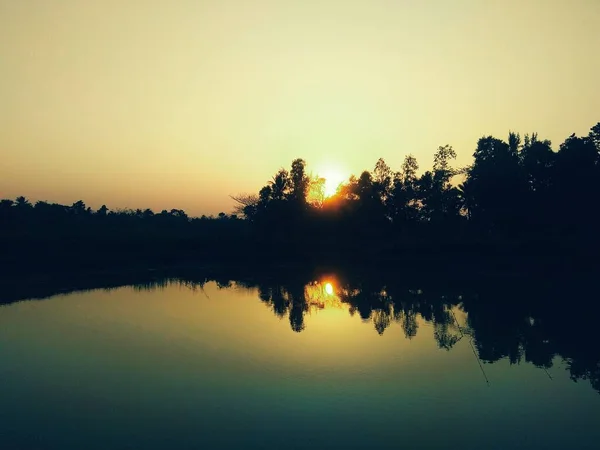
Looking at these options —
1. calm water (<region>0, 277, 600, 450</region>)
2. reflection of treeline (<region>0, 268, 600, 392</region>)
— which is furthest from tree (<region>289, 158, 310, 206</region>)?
calm water (<region>0, 277, 600, 450</region>)

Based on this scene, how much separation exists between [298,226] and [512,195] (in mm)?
31272

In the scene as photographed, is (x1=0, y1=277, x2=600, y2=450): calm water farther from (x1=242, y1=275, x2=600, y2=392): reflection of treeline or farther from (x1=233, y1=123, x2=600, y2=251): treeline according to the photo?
(x1=233, y1=123, x2=600, y2=251): treeline

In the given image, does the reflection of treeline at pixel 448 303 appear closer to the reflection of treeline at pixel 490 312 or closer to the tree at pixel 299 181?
the reflection of treeline at pixel 490 312

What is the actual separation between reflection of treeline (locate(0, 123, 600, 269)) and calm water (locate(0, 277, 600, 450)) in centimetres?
2749

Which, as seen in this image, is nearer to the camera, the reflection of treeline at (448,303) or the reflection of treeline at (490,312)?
the reflection of treeline at (490,312)

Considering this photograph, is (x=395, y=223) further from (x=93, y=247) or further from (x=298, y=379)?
(x=298, y=379)

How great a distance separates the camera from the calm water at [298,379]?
32.0 ft

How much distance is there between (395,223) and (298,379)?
57.4m

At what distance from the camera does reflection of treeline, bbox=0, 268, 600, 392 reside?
1675cm

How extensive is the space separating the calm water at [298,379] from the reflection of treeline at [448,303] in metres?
0.16

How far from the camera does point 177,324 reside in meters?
21.5

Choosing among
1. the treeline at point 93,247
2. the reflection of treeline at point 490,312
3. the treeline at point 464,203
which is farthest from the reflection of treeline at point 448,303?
the treeline at point 464,203

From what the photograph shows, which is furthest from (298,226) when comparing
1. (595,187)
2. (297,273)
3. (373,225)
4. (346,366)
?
(346,366)

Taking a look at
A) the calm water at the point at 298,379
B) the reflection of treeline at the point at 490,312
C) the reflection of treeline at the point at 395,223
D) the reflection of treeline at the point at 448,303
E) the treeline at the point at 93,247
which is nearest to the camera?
the calm water at the point at 298,379
